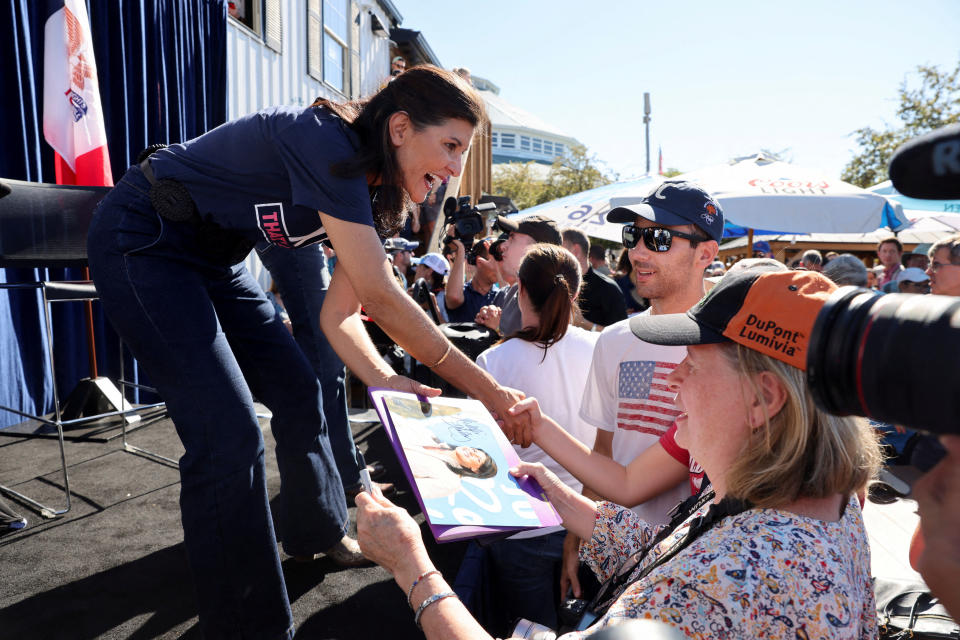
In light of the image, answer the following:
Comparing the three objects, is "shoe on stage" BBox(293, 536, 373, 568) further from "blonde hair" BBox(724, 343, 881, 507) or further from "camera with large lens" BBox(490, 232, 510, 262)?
"camera with large lens" BBox(490, 232, 510, 262)

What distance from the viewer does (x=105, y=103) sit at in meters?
5.99

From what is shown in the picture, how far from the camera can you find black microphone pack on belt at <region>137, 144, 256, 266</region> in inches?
77.3

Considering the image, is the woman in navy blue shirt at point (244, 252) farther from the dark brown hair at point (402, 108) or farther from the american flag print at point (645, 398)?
the american flag print at point (645, 398)

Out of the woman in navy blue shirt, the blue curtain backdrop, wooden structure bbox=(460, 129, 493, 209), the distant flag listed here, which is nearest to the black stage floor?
the woman in navy blue shirt

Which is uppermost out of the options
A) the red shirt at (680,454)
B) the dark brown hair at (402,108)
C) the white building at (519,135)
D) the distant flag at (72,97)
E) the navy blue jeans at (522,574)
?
the white building at (519,135)

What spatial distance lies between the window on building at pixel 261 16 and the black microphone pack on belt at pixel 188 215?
744 cm

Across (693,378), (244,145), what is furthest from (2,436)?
(693,378)

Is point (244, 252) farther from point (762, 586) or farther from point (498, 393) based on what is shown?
point (762, 586)

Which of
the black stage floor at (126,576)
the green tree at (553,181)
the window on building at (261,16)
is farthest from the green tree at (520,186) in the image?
the black stage floor at (126,576)

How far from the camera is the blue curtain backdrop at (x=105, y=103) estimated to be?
5.02 meters

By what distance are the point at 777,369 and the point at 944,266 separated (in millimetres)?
4362

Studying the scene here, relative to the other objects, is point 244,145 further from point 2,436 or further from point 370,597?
point 2,436

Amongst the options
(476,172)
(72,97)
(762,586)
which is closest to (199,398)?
(762,586)

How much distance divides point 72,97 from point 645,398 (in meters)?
5.35
